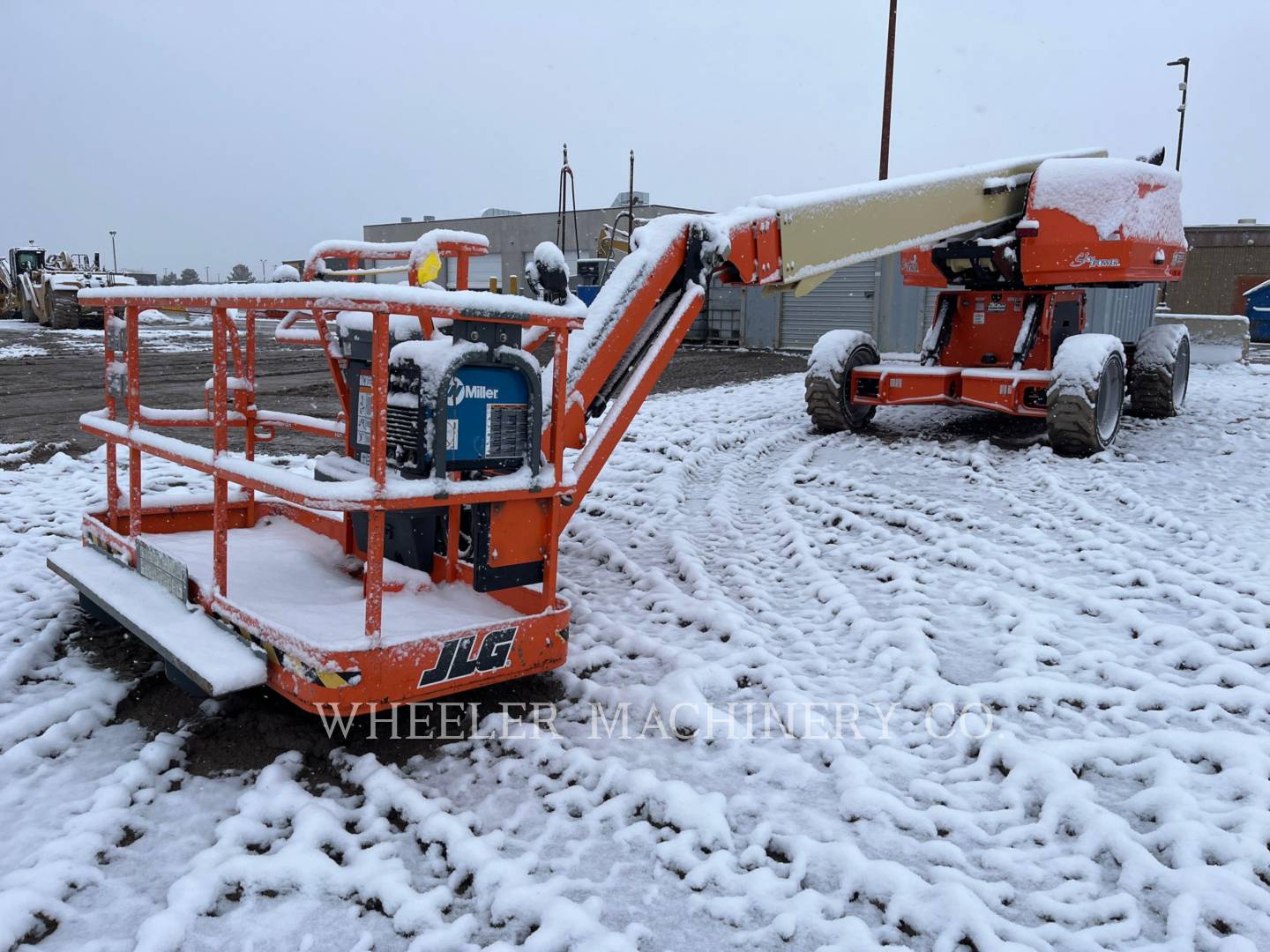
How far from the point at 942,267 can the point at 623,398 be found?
5.63 metres

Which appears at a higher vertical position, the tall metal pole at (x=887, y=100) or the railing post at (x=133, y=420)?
the tall metal pole at (x=887, y=100)

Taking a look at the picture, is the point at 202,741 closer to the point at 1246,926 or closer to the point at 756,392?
the point at 1246,926

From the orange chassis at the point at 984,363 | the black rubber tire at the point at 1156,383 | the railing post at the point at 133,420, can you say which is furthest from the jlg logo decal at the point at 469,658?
the black rubber tire at the point at 1156,383

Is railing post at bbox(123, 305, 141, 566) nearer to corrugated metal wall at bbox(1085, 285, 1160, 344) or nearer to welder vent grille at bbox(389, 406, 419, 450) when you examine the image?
welder vent grille at bbox(389, 406, 419, 450)

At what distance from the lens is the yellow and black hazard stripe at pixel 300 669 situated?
10.6 ft

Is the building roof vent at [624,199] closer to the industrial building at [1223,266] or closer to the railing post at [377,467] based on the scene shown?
the industrial building at [1223,266]

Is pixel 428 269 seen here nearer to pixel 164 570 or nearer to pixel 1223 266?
pixel 164 570

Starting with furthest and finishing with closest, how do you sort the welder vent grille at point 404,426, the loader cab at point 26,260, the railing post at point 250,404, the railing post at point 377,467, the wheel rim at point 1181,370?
1. the loader cab at point 26,260
2. the wheel rim at point 1181,370
3. the railing post at point 250,404
4. the welder vent grille at point 404,426
5. the railing post at point 377,467

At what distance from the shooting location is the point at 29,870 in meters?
2.71

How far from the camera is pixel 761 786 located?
11.0 feet

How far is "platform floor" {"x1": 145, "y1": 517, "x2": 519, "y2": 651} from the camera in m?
3.66

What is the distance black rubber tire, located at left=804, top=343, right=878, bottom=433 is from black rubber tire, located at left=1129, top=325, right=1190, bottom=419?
279 centimetres

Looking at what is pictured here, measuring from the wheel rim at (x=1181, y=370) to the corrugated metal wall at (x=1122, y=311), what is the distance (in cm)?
793

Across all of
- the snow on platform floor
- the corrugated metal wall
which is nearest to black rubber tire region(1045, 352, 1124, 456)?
the snow on platform floor
